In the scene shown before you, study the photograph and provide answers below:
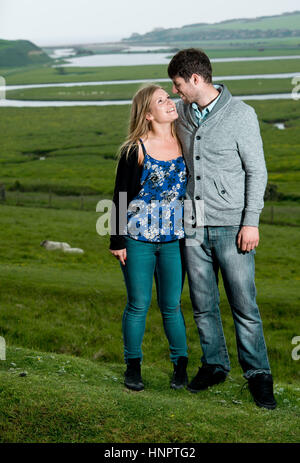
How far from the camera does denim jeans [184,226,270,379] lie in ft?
23.6

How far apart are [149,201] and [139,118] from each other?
2.92ft

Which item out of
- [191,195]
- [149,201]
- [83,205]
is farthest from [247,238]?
[83,205]

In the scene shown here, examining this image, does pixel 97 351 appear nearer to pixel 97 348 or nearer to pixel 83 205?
pixel 97 348

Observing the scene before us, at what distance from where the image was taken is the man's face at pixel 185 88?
6.93 metres

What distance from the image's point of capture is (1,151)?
3492 inches

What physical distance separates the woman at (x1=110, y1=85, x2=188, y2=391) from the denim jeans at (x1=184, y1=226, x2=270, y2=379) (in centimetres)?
27

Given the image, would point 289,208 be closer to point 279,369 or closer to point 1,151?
point 279,369

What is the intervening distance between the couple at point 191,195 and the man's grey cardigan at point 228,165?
0.01 m

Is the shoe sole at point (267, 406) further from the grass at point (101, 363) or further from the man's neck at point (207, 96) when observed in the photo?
the man's neck at point (207, 96)

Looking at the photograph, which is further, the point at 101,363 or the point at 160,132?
the point at 101,363

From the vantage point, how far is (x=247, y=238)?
7.02 metres

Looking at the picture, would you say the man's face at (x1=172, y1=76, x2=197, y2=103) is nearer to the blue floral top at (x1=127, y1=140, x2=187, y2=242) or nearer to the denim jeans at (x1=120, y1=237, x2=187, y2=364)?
the blue floral top at (x1=127, y1=140, x2=187, y2=242)

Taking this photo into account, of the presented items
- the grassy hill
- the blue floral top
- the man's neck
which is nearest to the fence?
the grassy hill
